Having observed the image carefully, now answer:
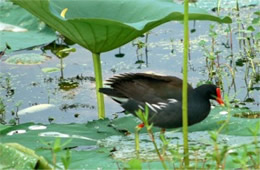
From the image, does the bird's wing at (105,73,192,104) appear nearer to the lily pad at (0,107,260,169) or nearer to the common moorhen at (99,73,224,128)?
the common moorhen at (99,73,224,128)

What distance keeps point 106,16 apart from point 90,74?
85 centimetres

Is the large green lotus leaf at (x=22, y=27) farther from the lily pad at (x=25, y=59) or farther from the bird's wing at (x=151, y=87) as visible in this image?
the bird's wing at (x=151, y=87)

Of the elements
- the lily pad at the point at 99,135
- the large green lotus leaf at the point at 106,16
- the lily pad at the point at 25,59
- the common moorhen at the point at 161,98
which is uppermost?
the large green lotus leaf at the point at 106,16

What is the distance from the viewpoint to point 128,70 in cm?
468

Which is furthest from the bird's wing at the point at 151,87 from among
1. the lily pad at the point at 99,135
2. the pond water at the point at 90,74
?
Answer: the pond water at the point at 90,74

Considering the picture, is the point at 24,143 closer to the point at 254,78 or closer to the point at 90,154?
the point at 90,154

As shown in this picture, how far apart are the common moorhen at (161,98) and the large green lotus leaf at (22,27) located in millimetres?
1455

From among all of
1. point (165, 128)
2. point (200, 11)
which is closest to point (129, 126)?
point (165, 128)

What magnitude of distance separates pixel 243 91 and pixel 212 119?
997 mm

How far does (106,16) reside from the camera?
12.7 ft

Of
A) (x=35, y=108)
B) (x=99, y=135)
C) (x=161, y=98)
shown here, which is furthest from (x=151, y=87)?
(x=35, y=108)

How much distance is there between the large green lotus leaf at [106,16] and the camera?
3.20 meters

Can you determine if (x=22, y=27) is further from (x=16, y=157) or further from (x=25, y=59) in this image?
(x=16, y=157)

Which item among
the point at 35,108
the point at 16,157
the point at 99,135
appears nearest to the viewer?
the point at 16,157
